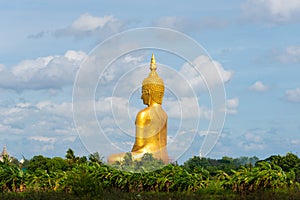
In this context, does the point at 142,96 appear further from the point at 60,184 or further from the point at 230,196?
the point at 230,196

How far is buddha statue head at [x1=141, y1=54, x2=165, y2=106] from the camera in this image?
28234 millimetres

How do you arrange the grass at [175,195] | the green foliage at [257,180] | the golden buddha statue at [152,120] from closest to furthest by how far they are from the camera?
the grass at [175,195] < the green foliage at [257,180] < the golden buddha statue at [152,120]

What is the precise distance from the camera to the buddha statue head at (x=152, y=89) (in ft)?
92.6

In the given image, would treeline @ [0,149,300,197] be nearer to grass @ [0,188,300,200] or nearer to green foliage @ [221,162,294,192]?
green foliage @ [221,162,294,192]

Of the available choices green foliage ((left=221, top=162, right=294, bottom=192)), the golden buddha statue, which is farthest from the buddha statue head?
green foliage ((left=221, top=162, right=294, bottom=192))

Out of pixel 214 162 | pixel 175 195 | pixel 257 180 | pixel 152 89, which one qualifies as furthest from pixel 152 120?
pixel 257 180

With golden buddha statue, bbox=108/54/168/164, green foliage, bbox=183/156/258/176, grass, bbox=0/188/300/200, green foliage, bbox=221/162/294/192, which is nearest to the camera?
grass, bbox=0/188/300/200

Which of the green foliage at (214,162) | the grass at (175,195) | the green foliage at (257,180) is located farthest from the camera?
the green foliage at (214,162)

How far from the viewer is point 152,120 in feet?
92.6

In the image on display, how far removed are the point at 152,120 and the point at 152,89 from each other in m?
1.51

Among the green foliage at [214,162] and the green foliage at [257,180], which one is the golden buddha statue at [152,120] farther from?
the green foliage at [257,180]

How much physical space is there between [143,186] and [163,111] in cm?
1303

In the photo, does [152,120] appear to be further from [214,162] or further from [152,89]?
[214,162]

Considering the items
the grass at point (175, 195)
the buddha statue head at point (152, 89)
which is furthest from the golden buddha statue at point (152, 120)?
the grass at point (175, 195)
